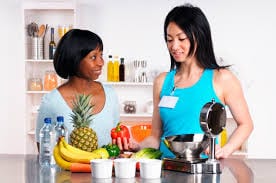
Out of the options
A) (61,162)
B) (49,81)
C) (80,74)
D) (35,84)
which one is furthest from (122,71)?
(61,162)

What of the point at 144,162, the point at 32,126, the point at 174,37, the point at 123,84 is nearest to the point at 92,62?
the point at 174,37

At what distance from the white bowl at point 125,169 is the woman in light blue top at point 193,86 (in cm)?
50

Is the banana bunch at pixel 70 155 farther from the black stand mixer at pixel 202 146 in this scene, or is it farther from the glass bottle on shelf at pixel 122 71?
the glass bottle on shelf at pixel 122 71

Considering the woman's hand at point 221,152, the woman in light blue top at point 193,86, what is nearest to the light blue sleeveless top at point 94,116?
the woman in light blue top at point 193,86

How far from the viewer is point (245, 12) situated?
20.1 feet

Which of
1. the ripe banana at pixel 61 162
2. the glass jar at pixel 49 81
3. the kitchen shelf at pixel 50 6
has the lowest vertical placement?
the ripe banana at pixel 61 162

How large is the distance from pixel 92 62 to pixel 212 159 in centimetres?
107

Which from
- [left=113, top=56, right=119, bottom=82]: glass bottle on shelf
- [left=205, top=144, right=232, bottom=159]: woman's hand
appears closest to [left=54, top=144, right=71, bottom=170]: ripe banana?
[left=205, top=144, right=232, bottom=159]: woman's hand

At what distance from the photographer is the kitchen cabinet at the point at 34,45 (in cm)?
596

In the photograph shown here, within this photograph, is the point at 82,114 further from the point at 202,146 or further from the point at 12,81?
the point at 12,81

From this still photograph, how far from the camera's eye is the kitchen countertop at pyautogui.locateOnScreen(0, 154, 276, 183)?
2182 mm

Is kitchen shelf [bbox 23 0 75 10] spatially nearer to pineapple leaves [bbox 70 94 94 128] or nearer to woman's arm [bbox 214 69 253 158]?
woman's arm [bbox 214 69 253 158]

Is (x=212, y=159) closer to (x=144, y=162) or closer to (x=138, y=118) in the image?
(x=144, y=162)

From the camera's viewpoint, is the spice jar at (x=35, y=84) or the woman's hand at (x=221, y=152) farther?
the spice jar at (x=35, y=84)
